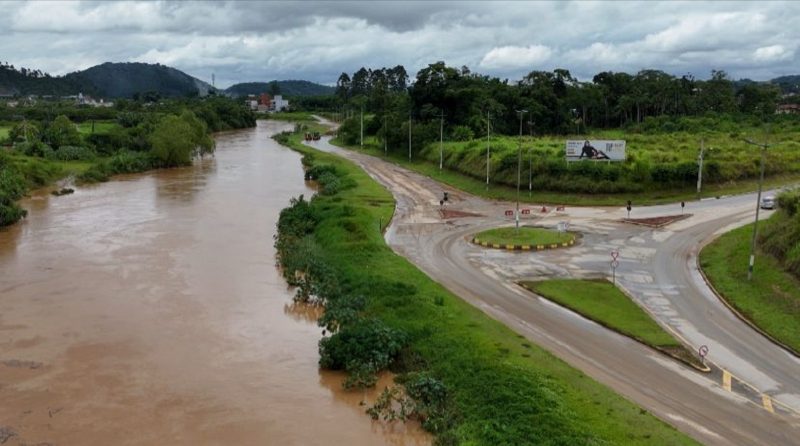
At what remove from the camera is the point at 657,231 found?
38.2 m

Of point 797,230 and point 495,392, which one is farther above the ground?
point 797,230

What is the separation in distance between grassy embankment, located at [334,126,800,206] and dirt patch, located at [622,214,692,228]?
4863 mm

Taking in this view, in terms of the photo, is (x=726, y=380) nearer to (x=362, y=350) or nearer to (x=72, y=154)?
(x=362, y=350)

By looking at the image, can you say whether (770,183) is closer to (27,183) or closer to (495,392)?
(495,392)

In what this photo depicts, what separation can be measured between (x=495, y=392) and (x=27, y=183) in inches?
2046

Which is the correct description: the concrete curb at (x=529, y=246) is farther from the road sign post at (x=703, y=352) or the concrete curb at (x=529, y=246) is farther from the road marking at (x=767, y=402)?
the road marking at (x=767, y=402)

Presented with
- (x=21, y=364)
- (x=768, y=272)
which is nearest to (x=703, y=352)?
(x=768, y=272)

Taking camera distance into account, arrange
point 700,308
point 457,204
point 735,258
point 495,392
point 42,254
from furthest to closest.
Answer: point 457,204 < point 42,254 < point 735,258 < point 700,308 < point 495,392

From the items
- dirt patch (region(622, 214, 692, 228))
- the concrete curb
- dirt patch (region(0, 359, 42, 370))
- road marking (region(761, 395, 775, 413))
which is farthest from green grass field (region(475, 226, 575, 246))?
dirt patch (region(0, 359, 42, 370))

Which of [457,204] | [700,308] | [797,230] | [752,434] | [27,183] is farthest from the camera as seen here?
[27,183]

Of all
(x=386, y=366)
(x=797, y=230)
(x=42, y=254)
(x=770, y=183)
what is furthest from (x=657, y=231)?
(x=42, y=254)

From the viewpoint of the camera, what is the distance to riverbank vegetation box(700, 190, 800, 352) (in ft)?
76.7

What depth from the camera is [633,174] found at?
48.5 metres

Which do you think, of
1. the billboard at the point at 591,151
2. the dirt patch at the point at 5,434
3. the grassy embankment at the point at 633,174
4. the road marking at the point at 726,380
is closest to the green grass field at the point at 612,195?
the grassy embankment at the point at 633,174
